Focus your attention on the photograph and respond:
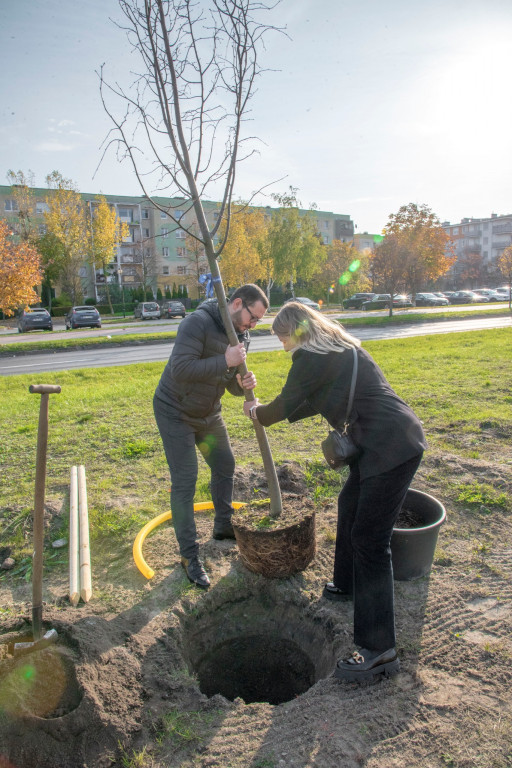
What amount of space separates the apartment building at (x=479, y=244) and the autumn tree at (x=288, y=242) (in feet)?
139

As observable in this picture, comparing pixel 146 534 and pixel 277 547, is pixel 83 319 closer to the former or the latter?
pixel 146 534

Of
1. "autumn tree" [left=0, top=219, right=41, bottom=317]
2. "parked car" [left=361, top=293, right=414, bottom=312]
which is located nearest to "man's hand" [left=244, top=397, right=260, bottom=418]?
"autumn tree" [left=0, top=219, right=41, bottom=317]

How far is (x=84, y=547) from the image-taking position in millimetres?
3854

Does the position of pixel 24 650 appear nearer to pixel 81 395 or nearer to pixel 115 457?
pixel 115 457

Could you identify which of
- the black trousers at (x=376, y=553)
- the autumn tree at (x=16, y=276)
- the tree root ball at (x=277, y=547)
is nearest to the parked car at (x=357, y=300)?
the autumn tree at (x=16, y=276)

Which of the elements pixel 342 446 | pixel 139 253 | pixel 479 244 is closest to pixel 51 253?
pixel 139 253

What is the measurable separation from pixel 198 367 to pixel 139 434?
3.86 metres

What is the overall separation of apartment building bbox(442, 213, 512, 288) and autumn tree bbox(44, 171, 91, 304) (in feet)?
177

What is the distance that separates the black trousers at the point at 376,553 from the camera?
2.62 metres

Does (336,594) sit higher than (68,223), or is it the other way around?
(68,223)

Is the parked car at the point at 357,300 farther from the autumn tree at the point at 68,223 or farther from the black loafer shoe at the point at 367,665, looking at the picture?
the black loafer shoe at the point at 367,665

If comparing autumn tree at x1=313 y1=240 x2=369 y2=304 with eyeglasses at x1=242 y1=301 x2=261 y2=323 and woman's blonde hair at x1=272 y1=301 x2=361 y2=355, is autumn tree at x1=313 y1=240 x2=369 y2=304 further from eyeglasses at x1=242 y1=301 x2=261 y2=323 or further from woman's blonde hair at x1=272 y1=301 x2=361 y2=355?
woman's blonde hair at x1=272 y1=301 x2=361 y2=355

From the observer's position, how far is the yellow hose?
3664 millimetres

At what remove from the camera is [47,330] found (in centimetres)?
3045
